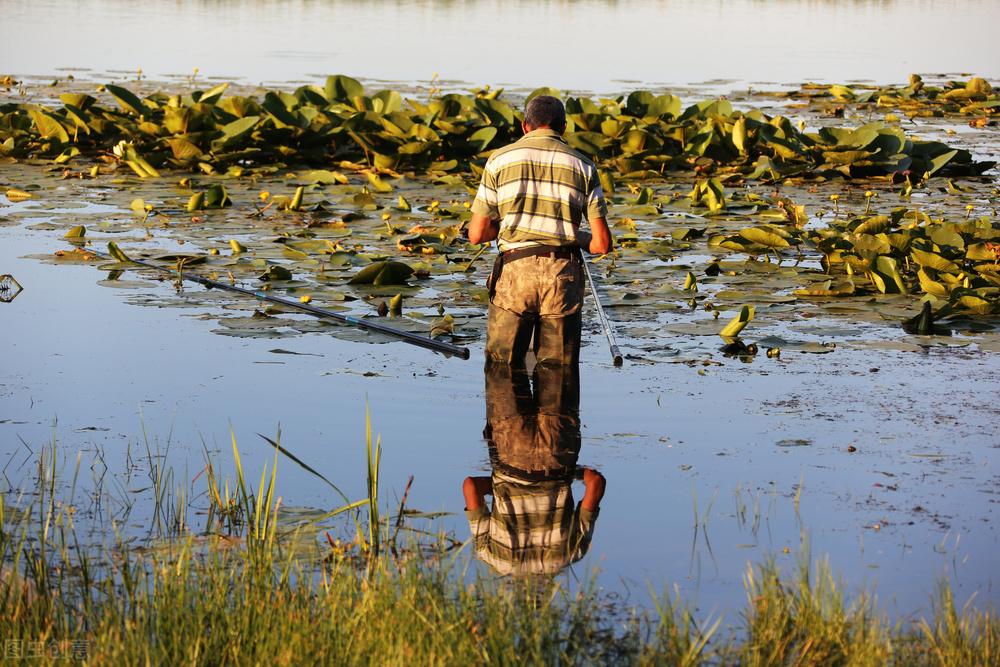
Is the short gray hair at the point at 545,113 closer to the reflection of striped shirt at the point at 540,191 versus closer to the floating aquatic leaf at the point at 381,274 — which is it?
the reflection of striped shirt at the point at 540,191

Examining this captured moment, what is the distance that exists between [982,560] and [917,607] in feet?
1.57

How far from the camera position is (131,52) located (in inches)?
968

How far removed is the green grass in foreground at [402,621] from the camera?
3207 millimetres

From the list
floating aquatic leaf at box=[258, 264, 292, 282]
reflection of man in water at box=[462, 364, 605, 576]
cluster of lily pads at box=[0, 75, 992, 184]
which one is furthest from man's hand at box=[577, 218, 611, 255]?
cluster of lily pads at box=[0, 75, 992, 184]

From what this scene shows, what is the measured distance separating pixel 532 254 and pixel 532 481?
4.40 feet

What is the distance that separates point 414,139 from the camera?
11.9 meters

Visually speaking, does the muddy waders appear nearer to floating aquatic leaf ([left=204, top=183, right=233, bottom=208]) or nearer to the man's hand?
the man's hand

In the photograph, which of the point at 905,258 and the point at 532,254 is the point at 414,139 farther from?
the point at 532,254

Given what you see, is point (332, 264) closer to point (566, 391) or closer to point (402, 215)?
point (402, 215)

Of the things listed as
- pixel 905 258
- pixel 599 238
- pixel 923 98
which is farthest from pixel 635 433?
pixel 923 98

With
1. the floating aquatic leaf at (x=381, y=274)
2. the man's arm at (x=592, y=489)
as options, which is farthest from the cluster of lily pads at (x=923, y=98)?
the man's arm at (x=592, y=489)

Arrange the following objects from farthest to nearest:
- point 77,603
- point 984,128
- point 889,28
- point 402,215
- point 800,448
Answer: point 889,28 → point 984,128 → point 402,215 → point 800,448 → point 77,603

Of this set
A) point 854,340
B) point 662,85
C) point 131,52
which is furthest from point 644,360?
point 131,52

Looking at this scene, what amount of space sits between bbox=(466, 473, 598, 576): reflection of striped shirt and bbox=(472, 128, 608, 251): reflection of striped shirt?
4.42 feet
